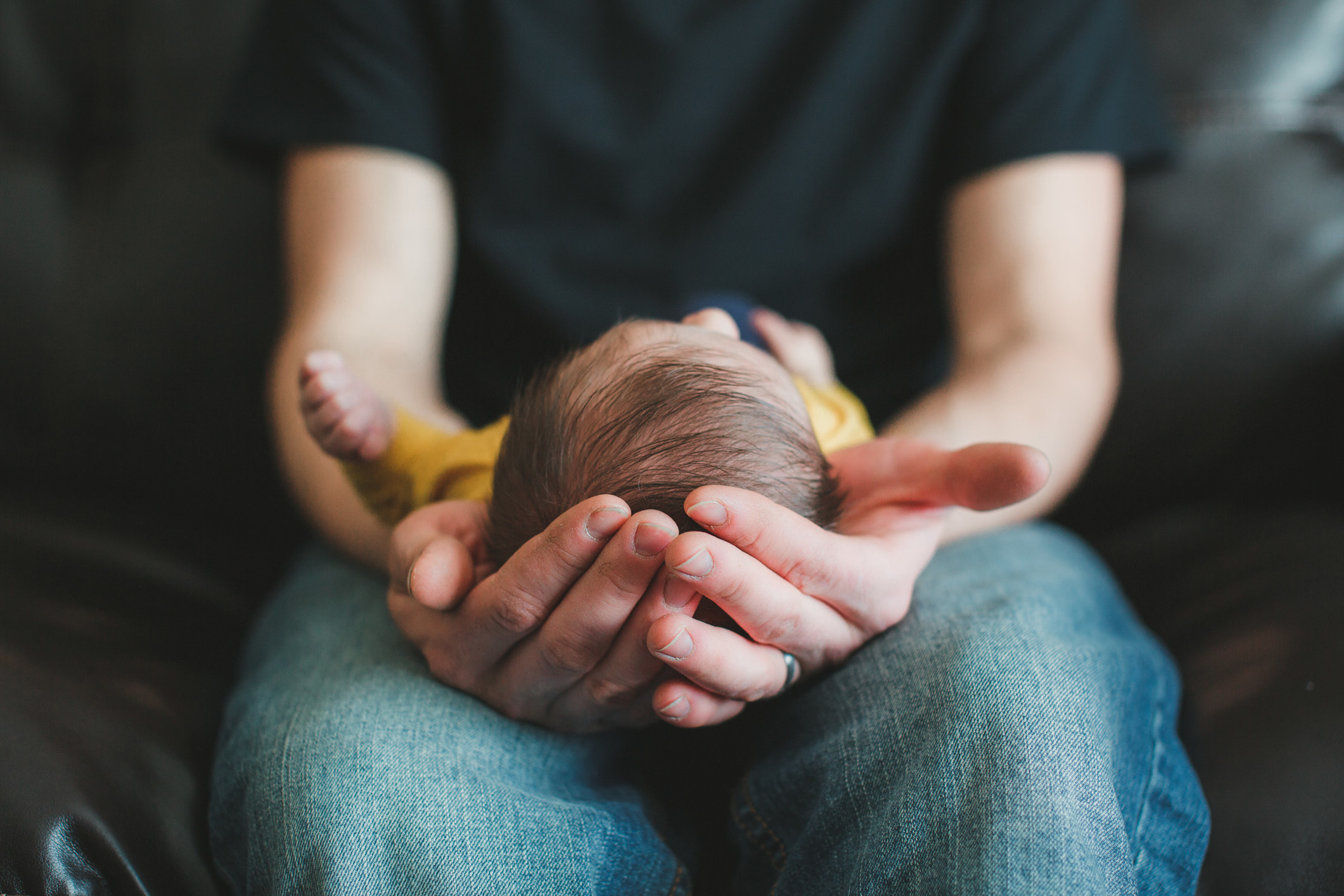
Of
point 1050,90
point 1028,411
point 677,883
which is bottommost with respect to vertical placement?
point 677,883

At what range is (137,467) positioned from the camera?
3.81 feet

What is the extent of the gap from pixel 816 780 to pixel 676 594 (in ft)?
0.62

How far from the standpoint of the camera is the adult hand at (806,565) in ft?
1.59

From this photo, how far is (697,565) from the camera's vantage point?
47 cm

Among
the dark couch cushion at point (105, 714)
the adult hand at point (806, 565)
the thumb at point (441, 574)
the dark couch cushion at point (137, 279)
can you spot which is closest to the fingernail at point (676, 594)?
the adult hand at point (806, 565)

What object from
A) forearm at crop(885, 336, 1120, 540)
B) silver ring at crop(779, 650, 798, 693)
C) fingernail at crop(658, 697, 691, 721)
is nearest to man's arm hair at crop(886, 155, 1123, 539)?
Answer: forearm at crop(885, 336, 1120, 540)

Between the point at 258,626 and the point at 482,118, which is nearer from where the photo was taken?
the point at 258,626

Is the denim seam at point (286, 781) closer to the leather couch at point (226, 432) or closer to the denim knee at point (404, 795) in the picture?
the denim knee at point (404, 795)

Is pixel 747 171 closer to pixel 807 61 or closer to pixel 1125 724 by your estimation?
pixel 807 61

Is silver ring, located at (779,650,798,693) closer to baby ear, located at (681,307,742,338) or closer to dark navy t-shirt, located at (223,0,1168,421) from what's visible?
baby ear, located at (681,307,742,338)

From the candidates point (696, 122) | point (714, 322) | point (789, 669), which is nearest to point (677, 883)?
point (789, 669)

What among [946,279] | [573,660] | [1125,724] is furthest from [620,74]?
[1125,724]

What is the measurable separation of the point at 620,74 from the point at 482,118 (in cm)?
17

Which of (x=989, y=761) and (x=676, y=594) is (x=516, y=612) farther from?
(x=989, y=761)
